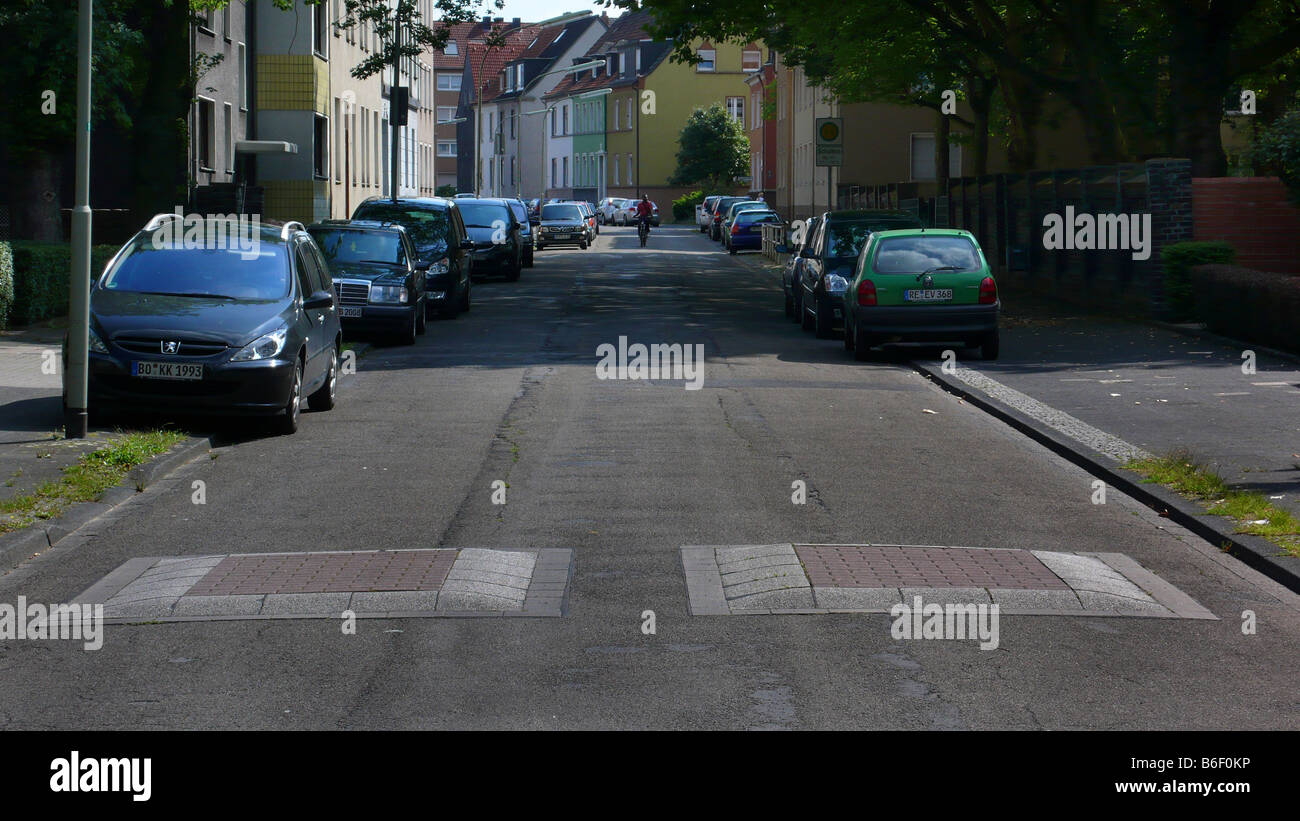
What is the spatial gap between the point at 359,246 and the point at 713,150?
277 feet

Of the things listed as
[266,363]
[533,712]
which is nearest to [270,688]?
[533,712]

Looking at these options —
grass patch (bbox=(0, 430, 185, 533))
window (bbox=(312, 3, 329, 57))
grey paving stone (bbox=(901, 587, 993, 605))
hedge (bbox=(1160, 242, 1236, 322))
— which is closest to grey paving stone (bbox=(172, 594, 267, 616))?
grass patch (bbox=(0, 430, 185, 533))

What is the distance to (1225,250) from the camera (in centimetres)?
2369

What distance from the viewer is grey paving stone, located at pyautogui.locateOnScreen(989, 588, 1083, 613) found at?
7.69 meters

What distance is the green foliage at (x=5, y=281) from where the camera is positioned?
2108 centimetres

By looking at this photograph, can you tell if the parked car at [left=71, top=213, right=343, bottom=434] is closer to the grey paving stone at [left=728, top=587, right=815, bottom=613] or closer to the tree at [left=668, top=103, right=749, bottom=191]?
the grey paving stone at [left=728, top=587, right=815, bottom=613]

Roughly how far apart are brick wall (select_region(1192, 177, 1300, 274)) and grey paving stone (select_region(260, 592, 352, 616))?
20.1 m

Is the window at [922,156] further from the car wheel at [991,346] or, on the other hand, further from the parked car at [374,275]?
the car wheel at [991,346]

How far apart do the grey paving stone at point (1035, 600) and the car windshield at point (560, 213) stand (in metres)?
56.1

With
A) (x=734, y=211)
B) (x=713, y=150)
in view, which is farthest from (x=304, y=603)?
(x=713, y=150)

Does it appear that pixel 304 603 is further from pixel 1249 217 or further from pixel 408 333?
pixel 1249 217

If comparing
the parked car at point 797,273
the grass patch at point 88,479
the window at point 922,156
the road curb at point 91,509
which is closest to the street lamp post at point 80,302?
the grass patch at point 88,479

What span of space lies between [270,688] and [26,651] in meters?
1.26

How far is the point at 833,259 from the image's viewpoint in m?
23.5
